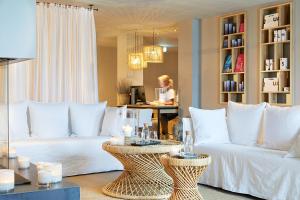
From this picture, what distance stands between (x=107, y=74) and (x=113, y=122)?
8.13m

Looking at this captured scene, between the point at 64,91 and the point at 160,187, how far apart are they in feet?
10.5

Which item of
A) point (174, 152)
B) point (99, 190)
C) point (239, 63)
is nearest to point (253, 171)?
point (174, 152)

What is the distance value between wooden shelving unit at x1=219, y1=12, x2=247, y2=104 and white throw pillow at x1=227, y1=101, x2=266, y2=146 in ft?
8.13

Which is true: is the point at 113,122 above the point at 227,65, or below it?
below

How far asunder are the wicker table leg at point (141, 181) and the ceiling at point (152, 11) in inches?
132

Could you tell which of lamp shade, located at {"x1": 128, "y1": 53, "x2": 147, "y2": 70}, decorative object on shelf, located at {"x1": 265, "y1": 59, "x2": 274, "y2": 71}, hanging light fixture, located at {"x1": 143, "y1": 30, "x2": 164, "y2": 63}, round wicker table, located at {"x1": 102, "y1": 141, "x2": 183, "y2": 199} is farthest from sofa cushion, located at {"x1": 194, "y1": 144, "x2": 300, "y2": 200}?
lamp shade, located at {"x1": 128, "y1": 53, "x2": 147, "y2": 70}

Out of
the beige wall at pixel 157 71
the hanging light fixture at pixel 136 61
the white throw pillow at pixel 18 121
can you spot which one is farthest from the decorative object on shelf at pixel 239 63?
the beige wall at pixel 157 71

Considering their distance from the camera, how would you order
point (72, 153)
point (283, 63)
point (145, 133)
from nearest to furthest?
point (145, 133) → point (72, 153) → point (283, 63)

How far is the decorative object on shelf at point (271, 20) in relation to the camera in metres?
6.93

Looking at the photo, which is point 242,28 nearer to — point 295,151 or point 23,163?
point 295,151

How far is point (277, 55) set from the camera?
6.98 meters

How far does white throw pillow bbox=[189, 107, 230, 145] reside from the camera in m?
5.12

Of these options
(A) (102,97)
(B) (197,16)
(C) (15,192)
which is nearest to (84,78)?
(B) (197,16)

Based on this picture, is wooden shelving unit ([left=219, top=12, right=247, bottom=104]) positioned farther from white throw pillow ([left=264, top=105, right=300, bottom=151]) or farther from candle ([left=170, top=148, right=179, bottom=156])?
candle ([left=170, top=148, right=179, bottom=156])
